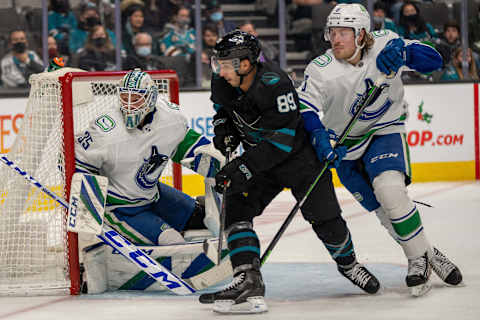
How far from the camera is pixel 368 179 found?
3807 mm

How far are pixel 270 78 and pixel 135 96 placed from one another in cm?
70

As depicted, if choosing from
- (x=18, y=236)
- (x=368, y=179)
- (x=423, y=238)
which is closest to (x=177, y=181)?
(x=18, y=236)

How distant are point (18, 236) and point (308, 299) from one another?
1408mm

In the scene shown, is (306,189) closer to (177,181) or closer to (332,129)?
(332,129)

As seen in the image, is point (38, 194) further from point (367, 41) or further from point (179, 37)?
point (179, 37)

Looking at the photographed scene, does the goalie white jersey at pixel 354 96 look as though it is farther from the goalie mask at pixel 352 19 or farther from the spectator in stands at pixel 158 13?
the spectator in stands at pixel 158 13

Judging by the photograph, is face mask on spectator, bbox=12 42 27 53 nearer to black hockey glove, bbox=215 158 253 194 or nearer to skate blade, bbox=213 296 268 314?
black hockey glove, bbox=215 158 253 194

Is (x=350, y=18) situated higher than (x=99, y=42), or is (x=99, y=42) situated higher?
(x=350, y=18)

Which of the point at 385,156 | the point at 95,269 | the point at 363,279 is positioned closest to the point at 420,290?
the point at 363,279

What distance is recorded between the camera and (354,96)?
3678mm

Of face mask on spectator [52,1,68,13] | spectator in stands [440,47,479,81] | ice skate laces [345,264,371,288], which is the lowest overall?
ice skate laces [345,264,371,288]

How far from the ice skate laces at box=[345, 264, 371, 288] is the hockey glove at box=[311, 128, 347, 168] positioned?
1.42 ft

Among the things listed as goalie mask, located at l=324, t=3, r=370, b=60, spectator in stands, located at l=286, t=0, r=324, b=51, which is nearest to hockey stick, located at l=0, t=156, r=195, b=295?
goalie mask, located at l=324, t=3, r=370, b=60

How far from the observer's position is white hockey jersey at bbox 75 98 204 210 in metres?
3.77
